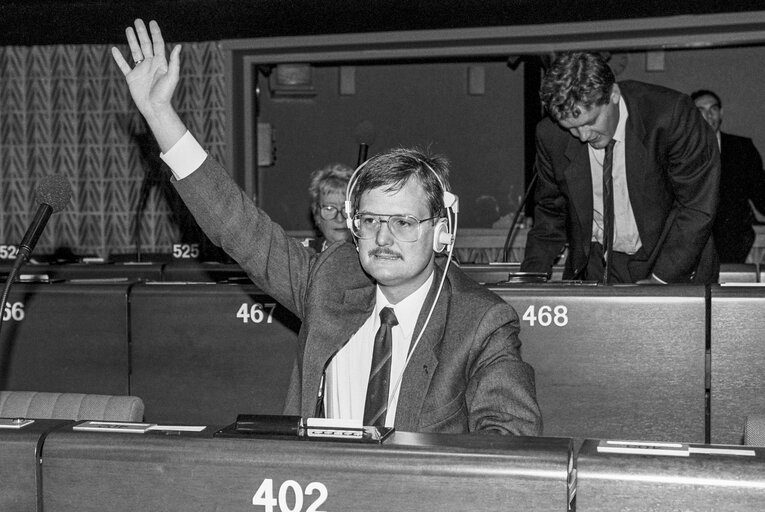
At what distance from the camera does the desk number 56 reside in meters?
3.01

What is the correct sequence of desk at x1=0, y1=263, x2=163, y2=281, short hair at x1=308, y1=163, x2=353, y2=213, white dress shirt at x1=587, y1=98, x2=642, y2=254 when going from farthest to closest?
desk at x1=0, y1=263, x2=163, y2=281
short hair at x1=308, y1=163, x2=353, y2=213
white dress shirt at x1=587, y1=98, x2=642, y2=254

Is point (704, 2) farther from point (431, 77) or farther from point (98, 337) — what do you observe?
point (98, 337)

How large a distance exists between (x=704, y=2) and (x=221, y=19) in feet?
10.8

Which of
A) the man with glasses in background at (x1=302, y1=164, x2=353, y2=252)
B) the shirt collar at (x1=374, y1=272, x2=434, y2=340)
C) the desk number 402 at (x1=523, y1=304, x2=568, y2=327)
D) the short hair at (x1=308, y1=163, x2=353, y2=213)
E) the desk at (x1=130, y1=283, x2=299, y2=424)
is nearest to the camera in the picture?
the shirt collar at (x1=374, y1=272, x2=434, y2=340)

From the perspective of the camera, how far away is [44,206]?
1813 millimetres

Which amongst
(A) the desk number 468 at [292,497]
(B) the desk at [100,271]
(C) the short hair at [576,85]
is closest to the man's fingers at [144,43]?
(A) the desk number 468 at [292,497]

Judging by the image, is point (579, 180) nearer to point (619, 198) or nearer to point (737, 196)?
point (619, 198)

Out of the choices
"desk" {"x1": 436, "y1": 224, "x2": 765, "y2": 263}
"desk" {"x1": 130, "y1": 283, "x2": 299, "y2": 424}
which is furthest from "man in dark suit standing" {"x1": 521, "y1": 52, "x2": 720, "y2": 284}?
"desk" {"x1": 436, "y1": 224, "x2": 765, "y2": 263}

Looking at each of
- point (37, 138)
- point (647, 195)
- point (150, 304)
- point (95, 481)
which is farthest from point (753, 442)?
point (37, 138)

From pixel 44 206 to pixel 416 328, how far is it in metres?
0.75

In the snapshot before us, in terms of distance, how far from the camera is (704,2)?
20.5 ft

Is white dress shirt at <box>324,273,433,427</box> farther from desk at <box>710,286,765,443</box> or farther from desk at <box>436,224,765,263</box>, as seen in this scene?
desk at <box>436,224,765,263</box>

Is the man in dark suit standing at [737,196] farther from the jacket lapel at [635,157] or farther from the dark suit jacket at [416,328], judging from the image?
the dark suit jacket at [416,328]

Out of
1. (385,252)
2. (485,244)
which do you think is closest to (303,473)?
(385,252)
